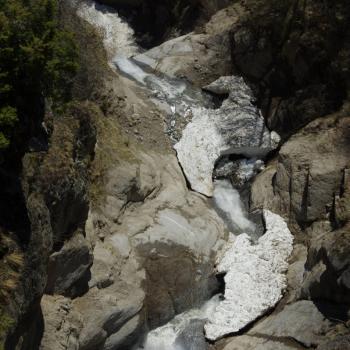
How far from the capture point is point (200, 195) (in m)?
18.8

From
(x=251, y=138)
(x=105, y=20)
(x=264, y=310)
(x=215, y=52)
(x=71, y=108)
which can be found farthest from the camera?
(x=105, y=20)

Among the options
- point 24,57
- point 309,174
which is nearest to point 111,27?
point 309,174

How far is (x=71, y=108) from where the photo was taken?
1426cm

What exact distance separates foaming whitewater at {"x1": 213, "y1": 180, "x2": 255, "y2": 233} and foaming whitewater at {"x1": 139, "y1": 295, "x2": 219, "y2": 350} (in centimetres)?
361

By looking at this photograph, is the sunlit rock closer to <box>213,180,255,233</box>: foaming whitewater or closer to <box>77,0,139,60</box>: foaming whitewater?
<box>213,180,255,233</box>: foaming whitewater

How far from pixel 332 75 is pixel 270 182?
486 centimetres

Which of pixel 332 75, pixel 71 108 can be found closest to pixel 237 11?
pixel 332 75

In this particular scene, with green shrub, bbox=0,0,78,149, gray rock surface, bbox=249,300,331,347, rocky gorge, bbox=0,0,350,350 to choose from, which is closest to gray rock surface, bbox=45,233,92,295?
rocky gorge, bbox=0,0,350,350

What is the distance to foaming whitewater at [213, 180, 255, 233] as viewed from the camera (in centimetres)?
1847

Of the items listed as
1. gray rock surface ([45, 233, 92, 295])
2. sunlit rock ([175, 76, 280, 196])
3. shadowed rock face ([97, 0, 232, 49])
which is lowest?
gray rock surface ([45, 233, 92, 295])

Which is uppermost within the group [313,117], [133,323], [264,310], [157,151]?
[313,117]

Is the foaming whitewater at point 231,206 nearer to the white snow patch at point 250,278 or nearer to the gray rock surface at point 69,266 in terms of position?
the white snow patch at point 250,278

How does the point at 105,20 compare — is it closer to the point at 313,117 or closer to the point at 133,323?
the point at 313,117

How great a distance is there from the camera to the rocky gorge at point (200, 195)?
41.7ft
